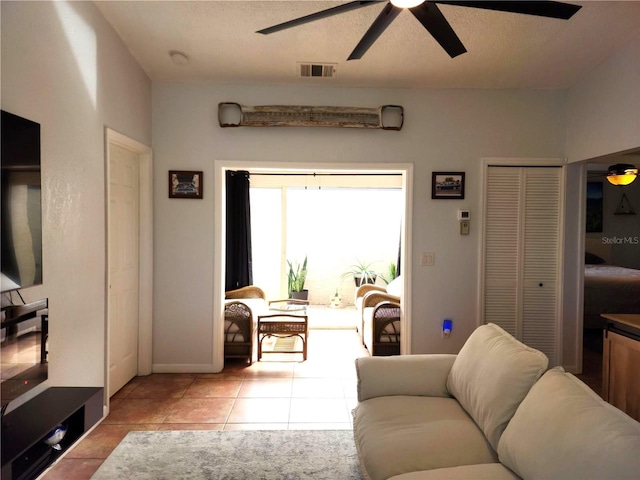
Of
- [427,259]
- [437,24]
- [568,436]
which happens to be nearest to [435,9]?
[437,24]

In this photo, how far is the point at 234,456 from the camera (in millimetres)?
2434

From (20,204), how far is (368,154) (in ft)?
9.29

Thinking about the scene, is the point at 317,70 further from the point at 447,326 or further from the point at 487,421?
the point at 487,421

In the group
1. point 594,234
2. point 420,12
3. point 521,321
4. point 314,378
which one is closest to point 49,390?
point 314,378

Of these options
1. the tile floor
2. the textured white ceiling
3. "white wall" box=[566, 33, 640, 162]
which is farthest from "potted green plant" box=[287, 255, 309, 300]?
"white wall" box=[566, 33, 640, 162]

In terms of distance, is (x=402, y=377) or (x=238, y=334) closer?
(x=402, y=377)

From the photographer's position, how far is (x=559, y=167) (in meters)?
3.92

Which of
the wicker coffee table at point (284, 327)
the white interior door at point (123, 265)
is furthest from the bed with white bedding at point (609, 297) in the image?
the white interior door at point (123, 265)

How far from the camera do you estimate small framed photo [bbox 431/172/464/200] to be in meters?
3.89

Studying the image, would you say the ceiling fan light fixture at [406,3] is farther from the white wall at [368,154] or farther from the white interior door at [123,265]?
the white interior door at [123,265]

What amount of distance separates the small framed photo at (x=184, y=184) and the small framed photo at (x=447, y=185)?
224 centimetres

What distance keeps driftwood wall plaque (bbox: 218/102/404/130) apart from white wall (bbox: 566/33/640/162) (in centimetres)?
160

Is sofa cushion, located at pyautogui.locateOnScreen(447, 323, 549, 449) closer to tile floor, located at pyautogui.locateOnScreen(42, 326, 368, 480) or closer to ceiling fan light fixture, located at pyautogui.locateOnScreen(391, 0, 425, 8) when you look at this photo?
tile floor, located at pyautogui.locateOnScreen(42, 326, 368, 480)

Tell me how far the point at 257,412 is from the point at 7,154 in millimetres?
2312
